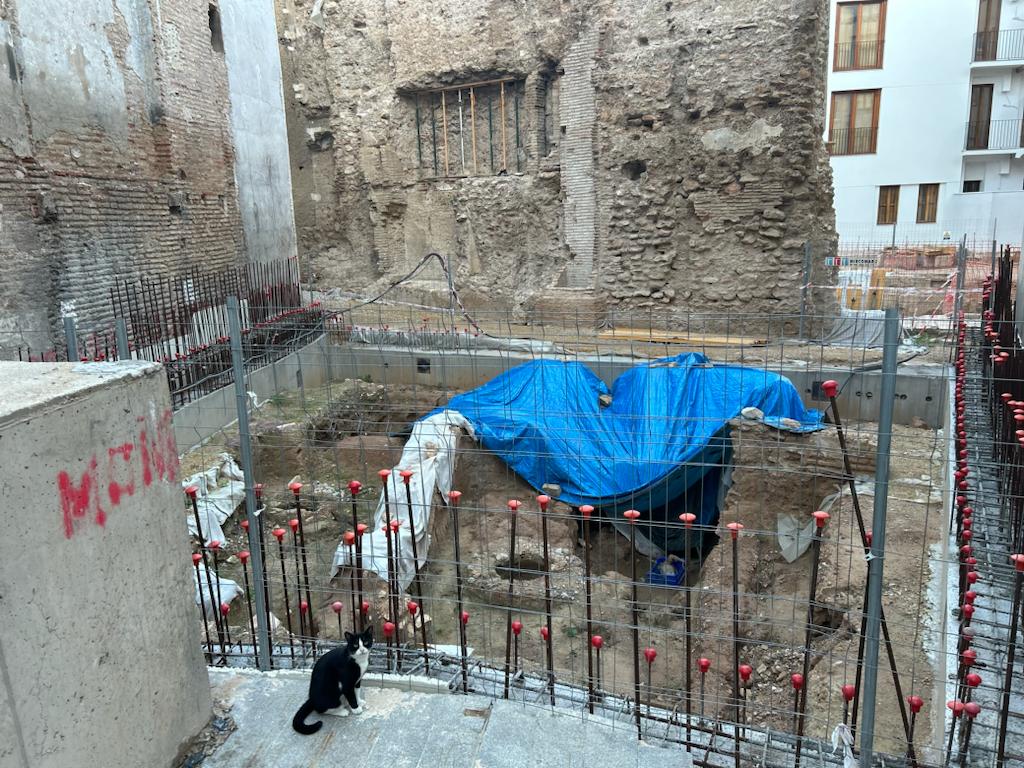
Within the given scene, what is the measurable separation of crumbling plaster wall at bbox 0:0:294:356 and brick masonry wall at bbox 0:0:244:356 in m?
0.02

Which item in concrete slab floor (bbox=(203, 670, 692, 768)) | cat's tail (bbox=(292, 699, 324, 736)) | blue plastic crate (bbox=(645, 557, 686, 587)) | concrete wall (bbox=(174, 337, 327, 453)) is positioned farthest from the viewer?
concrete wall (bbox=(174, 337, 327, 453))

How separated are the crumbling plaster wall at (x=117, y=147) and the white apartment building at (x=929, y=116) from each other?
15.1 metres

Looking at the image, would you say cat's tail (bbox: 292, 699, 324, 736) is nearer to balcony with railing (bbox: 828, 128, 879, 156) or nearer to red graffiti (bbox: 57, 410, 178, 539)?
red graffiti (bbox: 57, 410, 178, 539)

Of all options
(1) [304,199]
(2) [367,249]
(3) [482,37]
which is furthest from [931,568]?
(1) [304,199]

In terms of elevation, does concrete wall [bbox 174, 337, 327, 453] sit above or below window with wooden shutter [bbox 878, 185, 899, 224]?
below

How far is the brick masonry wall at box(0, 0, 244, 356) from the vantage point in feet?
26.7

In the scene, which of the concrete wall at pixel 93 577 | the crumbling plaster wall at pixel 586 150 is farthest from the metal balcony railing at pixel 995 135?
the concrete wall at pixel 93 577

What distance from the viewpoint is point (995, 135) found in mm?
19172

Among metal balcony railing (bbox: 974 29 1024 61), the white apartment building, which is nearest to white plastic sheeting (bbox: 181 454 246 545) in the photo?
the white apartment building

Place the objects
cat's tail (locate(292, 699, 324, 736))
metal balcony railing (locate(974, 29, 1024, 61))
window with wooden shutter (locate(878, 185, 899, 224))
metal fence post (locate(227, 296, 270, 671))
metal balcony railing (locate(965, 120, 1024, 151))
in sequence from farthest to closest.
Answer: window with wooden shutter (locate(878, 185, 899, 224)) < metal balcony railing (locate(965, 120, 1024, 151)) < metal balcony railing (locate(974, 29, 1024, 61)) < metal fence post (locate(227, 296, 270, 671)) < cat's tail (locate(292, 699, 324, 736))

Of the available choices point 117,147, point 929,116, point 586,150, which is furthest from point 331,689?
point 929,116

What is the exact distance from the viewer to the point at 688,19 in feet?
40.7

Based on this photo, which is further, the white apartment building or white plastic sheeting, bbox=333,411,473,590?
the white apartment building

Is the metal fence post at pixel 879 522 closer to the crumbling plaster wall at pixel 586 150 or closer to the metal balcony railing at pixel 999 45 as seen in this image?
the crumbling plaster wall at pixel 586 150
